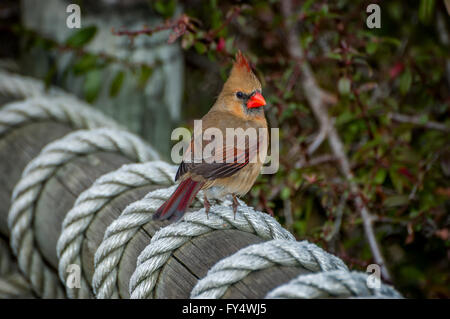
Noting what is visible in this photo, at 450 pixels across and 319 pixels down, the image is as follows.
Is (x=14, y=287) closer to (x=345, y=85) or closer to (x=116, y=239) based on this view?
A: (x=116, y=239)

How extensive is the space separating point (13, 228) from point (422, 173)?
4.90ft

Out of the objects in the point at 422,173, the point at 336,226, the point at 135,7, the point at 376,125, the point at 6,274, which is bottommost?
the point at 6,274

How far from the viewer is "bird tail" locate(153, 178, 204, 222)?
114 centimetres

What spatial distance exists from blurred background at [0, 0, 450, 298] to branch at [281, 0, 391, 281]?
2 centimetres

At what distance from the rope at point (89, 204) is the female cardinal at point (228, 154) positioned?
0.19 m

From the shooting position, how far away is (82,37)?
2322mm

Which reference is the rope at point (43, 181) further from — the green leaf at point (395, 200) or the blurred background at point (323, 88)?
the green leaf at point (395, 200)

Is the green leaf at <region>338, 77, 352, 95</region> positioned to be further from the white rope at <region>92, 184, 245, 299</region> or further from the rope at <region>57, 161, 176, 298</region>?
the white rope at <region>92, 184, 245, 299</region>

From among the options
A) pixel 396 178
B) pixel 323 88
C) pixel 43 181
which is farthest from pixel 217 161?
pixel 323 88

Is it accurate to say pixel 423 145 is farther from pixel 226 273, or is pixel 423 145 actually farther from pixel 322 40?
pixel 226 273

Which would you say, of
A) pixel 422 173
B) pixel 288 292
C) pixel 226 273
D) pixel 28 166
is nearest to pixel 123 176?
pixel 28 166

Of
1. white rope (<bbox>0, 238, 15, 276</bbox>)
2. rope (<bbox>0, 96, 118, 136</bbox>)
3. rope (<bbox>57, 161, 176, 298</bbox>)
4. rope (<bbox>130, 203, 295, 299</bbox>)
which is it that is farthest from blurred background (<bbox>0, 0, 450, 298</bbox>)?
white rope (<bbox>0, 238, 15, 276</bbox>)

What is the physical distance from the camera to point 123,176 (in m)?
1.50

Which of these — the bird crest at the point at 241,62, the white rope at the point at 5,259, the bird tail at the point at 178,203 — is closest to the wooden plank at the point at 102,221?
the bird tail at the point at 178,203
